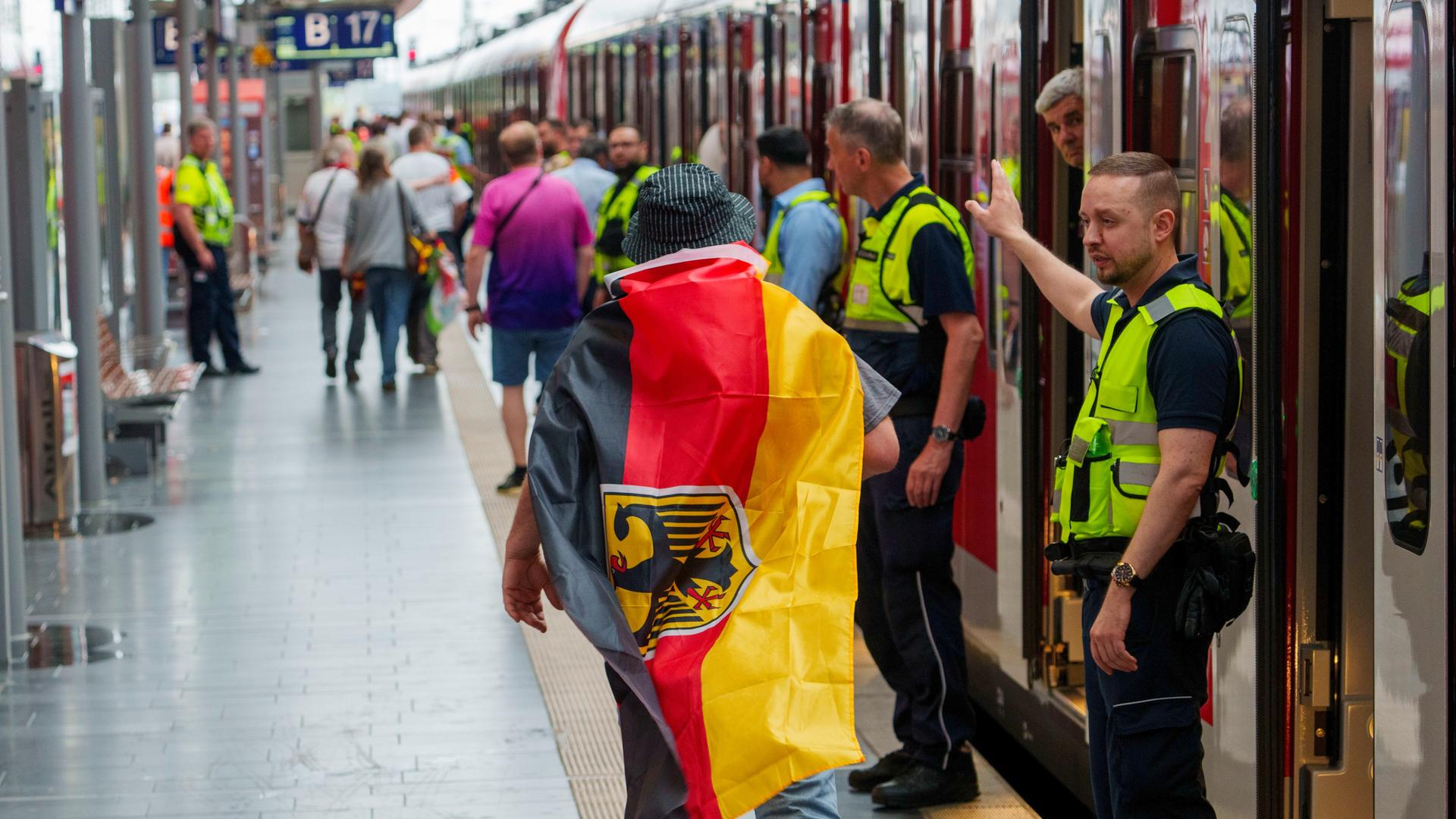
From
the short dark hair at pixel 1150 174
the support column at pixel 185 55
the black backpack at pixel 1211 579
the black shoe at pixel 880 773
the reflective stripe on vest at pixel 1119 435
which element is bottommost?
the black shoe at pixel 880 773

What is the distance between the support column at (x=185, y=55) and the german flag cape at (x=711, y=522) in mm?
12821

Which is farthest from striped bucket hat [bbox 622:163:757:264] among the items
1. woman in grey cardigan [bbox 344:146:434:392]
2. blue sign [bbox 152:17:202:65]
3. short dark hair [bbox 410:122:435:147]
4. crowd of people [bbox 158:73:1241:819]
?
blue sign [bbox 152:17:202:65]

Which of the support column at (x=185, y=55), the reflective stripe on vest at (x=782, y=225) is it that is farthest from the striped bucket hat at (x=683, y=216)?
the support column at (x=185, y=55)

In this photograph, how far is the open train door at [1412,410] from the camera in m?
3.30

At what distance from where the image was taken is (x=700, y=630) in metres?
3.57

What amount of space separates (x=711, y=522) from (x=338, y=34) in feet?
92.8

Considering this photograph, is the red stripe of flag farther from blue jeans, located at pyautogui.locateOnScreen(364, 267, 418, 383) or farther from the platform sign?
the platform sign

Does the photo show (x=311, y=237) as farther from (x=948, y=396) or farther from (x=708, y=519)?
(x=708, y=519)

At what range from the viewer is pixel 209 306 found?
46.8 feet

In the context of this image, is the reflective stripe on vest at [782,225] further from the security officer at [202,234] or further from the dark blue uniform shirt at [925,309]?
the security officer at [202,234]

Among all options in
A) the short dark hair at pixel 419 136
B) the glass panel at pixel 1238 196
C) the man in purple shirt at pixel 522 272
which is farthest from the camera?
the short dark hair at pixel 419 136

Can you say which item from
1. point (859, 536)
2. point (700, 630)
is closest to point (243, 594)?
point (859, 536)

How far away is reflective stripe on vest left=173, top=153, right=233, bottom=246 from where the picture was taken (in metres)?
14.0

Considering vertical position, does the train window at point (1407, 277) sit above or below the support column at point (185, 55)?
below
